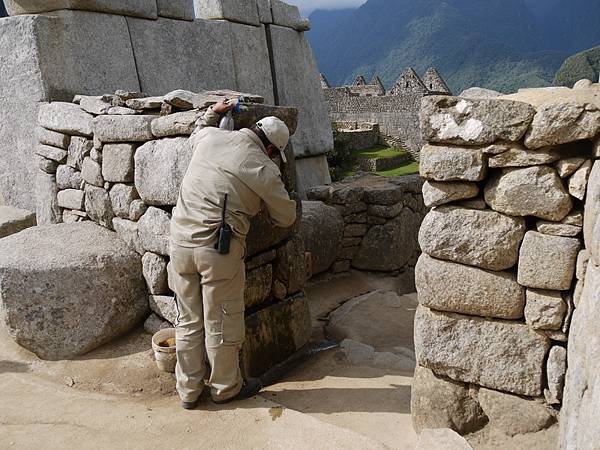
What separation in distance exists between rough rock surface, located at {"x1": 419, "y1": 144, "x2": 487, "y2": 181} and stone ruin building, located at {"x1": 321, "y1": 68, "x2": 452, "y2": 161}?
65.1 feet

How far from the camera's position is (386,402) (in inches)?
179

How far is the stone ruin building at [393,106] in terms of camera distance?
24.6 meters

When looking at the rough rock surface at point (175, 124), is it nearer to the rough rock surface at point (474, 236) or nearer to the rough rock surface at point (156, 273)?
the rough rock surface at point (156, 273)

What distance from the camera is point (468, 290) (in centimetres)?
353

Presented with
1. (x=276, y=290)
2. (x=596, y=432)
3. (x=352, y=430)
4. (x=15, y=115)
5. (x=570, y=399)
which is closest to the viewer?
(x=596, y=432)

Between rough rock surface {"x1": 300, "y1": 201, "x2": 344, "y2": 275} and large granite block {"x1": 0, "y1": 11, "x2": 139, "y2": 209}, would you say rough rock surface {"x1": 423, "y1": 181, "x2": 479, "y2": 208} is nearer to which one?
large granite block {"x1": 0, "y1": 11, "x2": 139, "y2": 209}

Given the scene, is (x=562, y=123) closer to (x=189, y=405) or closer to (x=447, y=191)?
(x=447, y=191)

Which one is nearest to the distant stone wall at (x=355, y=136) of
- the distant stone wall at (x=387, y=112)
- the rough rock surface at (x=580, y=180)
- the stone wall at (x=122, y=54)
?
the distant stone wall at (x=387, y=112)

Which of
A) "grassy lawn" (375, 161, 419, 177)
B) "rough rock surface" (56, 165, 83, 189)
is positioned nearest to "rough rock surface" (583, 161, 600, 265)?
"rough rock surface" (56, 165, 83, 189)

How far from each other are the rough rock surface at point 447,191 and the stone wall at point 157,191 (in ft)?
6.35

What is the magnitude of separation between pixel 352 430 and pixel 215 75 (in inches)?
244

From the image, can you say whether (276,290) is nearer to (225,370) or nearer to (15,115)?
(225,370)

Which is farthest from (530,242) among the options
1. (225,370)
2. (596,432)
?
(225,370)

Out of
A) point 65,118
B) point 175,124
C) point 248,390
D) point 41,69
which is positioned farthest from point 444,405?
point 41,69
